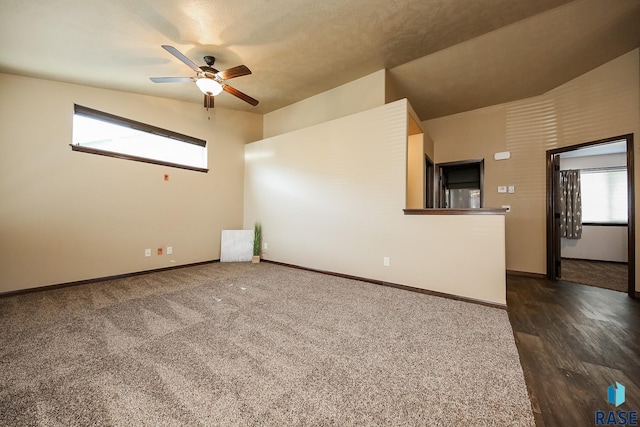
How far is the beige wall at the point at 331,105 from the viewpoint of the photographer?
138 inches

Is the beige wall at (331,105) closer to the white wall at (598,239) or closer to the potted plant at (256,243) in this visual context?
the potted plant at (256,243)

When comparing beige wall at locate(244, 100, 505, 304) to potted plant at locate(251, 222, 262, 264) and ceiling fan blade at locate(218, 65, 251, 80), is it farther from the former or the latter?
ceiling fan blade at locate(218, 65, 251, 80)

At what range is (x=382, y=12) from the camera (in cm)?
235

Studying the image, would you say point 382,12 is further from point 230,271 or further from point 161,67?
point 230,271

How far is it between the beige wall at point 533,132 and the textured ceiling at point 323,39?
0.28 m

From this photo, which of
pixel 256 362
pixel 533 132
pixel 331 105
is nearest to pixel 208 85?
pixel 331 105

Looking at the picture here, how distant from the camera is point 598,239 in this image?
17.2ft

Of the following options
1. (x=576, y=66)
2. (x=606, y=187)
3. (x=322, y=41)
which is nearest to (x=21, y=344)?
(x=322, y=41)

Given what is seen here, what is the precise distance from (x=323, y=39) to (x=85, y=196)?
370 cm

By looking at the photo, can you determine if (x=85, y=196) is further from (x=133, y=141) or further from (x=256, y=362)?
(x=256, y=362)

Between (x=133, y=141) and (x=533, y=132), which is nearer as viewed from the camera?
(x=133, y=141)

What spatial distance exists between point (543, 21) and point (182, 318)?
4673mm

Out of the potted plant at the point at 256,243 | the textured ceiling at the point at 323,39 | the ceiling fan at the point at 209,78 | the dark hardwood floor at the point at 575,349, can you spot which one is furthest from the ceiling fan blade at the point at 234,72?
the dark hardwood floor at the point at 575,349

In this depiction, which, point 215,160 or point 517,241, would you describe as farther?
point 215,160
